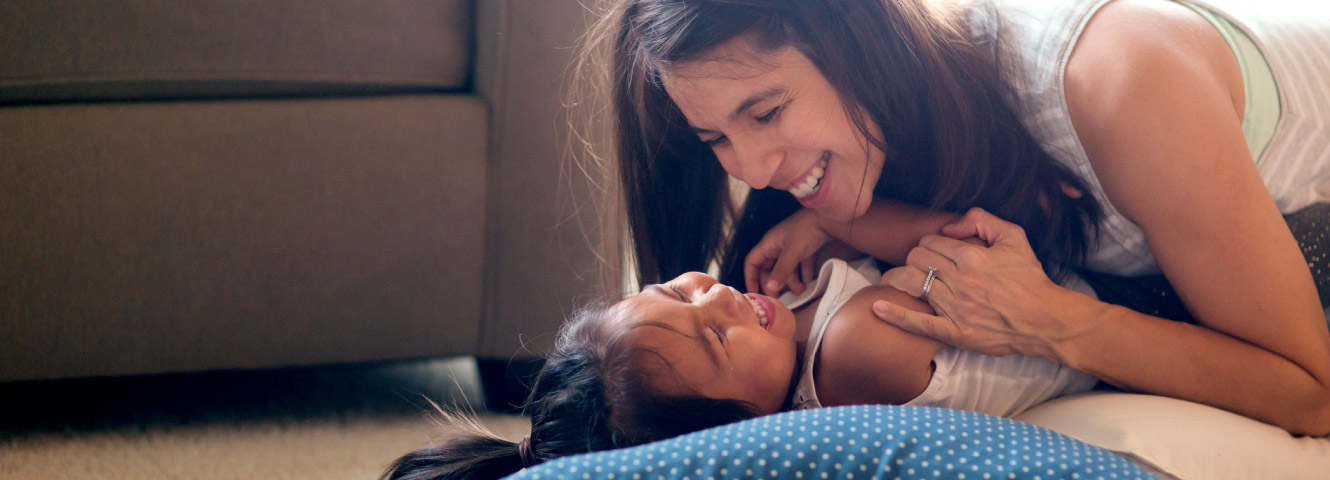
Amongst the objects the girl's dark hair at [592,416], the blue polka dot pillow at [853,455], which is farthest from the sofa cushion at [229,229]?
the blue polka dot pillow at [853,455]

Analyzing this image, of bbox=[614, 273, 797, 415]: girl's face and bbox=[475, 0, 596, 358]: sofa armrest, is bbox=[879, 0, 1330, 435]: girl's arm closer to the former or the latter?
bbox=[614, 273, 797, 415]: girl's face

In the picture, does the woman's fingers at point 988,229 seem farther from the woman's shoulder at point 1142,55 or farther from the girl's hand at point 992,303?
the woman's shoulder at point 1142,55

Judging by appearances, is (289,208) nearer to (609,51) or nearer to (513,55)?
(513,55)

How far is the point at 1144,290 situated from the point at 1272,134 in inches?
7.8

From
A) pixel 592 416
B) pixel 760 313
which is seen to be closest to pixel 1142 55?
pixel 760 313

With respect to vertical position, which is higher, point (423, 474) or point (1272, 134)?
point (1272, 134)

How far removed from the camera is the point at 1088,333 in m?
0.89

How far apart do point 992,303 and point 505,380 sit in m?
0.70

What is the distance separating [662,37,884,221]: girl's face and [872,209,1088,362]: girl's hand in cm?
13

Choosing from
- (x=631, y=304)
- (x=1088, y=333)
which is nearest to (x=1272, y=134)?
(x=1088, y=333)

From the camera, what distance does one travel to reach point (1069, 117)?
0.93m

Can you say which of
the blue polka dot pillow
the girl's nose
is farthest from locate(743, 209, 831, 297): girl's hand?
the blue polka dot pillow

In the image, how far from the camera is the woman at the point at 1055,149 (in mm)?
859

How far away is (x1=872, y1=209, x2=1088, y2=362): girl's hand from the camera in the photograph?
2.91ft
